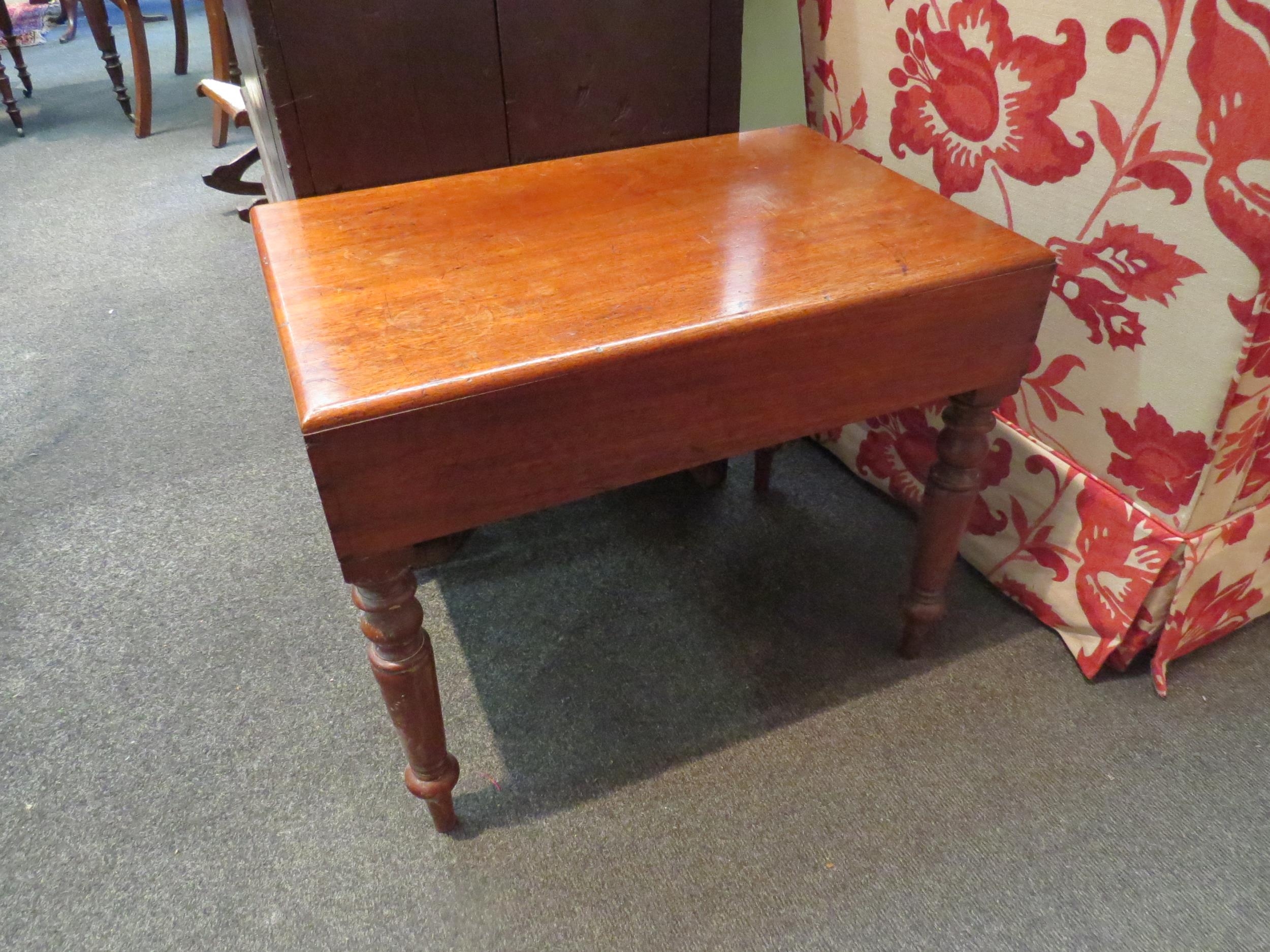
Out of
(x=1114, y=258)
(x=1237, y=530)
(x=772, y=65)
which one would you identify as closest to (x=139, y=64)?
(x=772, y=65)

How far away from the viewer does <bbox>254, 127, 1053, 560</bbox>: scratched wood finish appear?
1.96 ft

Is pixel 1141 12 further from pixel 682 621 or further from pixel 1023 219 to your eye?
pixel 682 621

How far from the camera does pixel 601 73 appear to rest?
0.98 m

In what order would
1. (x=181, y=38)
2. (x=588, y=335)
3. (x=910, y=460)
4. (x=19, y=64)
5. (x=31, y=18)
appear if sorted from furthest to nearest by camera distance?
(x=31, y=18)
(x=181, y=38)
(x=19, y=64)
(x=910, y=460)
(x=588, y=335)

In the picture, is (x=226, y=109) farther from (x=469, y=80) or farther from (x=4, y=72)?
(x=4, y=72)

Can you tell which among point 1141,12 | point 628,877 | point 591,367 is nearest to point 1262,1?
point 1141,12

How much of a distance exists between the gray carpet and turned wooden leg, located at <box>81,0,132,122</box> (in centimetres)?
188

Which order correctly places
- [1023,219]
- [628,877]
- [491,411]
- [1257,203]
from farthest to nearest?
[1023,219] → [628,877] → [1257,203] → [491,411]

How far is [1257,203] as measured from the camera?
71 cm

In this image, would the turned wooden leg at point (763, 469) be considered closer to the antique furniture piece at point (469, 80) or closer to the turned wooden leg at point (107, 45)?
the antique furniture piece at point (469, 80)

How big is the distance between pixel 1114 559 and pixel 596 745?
587 mm

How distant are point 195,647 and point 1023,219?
3.45 feet

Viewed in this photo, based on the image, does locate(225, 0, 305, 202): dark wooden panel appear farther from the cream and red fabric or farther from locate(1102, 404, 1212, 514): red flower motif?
locate(1102, 404, 1212, 514): red flower motif

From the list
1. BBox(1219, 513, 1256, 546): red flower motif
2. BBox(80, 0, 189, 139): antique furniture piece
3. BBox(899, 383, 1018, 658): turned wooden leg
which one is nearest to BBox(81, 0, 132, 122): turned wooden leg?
BBox(80, 0, 189, 139): antique furniture piece
